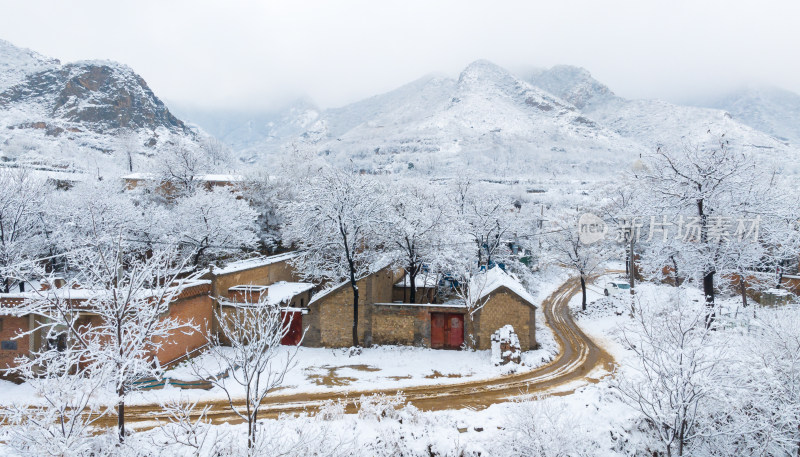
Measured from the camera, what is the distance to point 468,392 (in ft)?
58.8

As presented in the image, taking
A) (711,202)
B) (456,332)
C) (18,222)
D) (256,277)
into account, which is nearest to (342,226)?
(456,332)

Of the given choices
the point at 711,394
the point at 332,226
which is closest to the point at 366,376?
the point at 332,226

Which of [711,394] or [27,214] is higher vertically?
[27,214]

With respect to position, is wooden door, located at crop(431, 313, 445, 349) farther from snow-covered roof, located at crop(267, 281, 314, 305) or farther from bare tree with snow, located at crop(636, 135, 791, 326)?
bare tree with snow, located at crop(636, 135, 791, 326)

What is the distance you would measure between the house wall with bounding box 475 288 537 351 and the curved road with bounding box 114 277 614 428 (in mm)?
1907

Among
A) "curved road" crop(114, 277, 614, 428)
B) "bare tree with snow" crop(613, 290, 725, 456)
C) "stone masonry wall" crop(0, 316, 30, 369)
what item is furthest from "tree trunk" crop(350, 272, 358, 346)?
"stone masonry wall" crop(0, 316, 30, 369)

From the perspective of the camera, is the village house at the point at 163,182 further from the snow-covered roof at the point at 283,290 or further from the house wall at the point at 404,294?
the house wall at the point at 404,294

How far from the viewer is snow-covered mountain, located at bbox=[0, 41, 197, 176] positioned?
89.0 metres

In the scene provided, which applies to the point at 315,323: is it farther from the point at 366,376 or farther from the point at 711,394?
the point at 711,394

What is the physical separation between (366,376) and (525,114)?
637 feet

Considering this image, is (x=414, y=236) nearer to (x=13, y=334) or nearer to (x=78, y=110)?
(x=13, y=334)

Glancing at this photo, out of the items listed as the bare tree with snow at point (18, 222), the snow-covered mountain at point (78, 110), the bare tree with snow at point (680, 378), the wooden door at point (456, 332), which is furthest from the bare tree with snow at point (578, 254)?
the snow-covered mountain at point (78, 110)

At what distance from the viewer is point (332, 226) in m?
24.3

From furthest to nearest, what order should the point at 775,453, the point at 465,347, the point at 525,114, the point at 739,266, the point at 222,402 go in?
the point at 525,114 < the point at 465,347 < the point at 739,266 < the point at 222,402 < the point at 775,453
